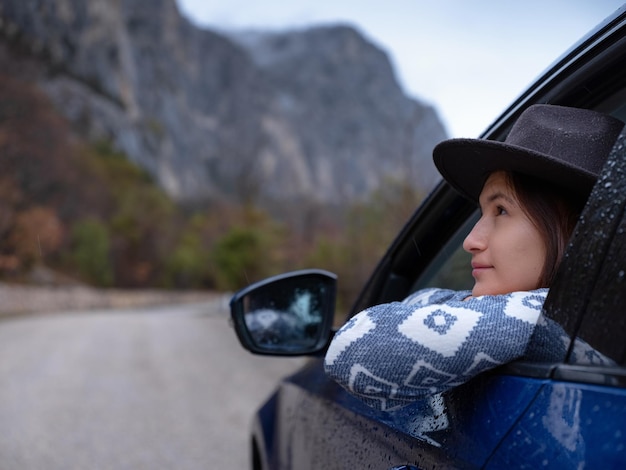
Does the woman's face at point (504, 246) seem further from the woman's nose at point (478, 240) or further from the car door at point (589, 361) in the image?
the car door at point (589, 361)

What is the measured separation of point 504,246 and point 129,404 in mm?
6562

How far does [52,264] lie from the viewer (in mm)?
49594

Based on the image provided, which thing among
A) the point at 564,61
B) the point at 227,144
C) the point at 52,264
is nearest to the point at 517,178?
the point at 564,61

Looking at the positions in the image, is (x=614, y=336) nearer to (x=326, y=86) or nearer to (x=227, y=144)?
(x=227, y=144)

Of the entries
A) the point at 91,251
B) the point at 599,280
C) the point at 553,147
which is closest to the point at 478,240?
the point at 553,147

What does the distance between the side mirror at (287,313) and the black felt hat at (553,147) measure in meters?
0.61

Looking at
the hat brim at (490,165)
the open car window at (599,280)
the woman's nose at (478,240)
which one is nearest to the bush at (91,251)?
the hat brim at (490,165)

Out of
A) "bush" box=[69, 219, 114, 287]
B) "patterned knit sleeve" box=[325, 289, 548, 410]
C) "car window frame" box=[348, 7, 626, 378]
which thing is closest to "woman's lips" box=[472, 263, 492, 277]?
"patterned knit sleeve" box=[325, 289, 548, 410]

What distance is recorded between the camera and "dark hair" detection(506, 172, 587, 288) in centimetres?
104

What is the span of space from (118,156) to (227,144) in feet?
224

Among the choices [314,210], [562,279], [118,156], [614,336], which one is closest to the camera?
[614,336]

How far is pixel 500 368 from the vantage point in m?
0.89

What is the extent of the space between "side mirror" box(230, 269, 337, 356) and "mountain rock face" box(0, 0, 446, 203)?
18.7ft

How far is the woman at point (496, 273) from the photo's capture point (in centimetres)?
88
